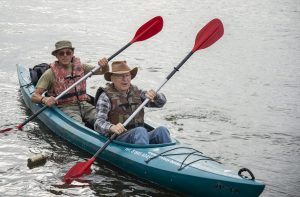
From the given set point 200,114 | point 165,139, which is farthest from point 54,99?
point 200,114

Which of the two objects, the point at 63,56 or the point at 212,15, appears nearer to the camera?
the point at 63,56

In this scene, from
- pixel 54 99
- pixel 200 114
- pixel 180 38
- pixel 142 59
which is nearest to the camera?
pixel 54 99

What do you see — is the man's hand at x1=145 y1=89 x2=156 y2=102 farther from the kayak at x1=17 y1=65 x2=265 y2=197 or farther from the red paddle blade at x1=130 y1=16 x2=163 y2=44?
the red paddle blade at x1=130 y1=16 x2=163 y2=44

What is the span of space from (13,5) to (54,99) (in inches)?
558

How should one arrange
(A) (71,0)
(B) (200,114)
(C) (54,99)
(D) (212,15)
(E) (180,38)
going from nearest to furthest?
(C) (54,99) → (B) (200,114) → (E) (180,38) → (D) (212,15) → (A) (71,0)

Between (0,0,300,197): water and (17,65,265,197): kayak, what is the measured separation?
20 cm

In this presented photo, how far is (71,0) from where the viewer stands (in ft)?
73.9

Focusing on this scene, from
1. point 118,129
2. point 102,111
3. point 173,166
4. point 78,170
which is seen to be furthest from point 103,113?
point 173,166

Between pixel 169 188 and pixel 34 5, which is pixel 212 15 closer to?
pixel 34 5

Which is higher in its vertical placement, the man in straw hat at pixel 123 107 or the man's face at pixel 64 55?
the man's face at pixel 64 55

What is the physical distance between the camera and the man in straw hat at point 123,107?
19.8ft

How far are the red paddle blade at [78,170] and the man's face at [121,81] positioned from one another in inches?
37.2

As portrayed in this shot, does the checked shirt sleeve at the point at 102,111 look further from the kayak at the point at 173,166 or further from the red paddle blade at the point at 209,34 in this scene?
the red paddle blade at the point at 209,34

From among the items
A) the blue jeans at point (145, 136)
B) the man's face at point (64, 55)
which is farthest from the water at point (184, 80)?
the man's face at point (64, 55)
